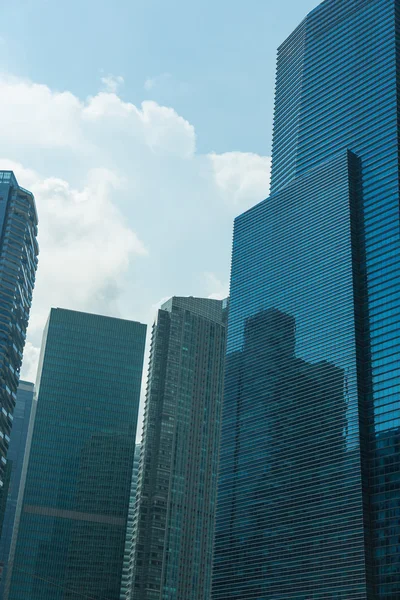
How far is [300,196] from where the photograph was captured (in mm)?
199125

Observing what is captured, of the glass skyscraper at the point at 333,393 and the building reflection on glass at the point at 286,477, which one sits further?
the building reflection on glass at the point at 286,477

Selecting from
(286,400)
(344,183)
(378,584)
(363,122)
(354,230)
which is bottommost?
(378,584)

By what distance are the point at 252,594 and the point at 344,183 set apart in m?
91.2

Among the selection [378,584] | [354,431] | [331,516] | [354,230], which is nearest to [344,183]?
[354,230]

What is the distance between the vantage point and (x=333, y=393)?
169500mm

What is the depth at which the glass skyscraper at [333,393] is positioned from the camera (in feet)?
506

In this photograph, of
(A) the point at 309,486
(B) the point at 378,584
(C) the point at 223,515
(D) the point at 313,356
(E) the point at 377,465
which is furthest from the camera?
(C) the point at 223,515

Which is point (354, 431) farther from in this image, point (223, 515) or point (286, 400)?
point (223, 515)

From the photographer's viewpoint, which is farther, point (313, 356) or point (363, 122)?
point (363, 122)

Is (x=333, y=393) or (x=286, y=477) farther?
(x=286, y=477)

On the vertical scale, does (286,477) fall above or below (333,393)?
below

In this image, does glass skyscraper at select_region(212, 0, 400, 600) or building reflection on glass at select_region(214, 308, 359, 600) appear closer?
glass skyscraper at select_region(212, 0, 400, 600)

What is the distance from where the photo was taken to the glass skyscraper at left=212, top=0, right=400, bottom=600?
506ft

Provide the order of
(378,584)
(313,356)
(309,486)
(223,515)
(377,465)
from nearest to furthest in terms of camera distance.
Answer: (378,584) < (377,465) < (309,486) < (313,356) < (223,515)
